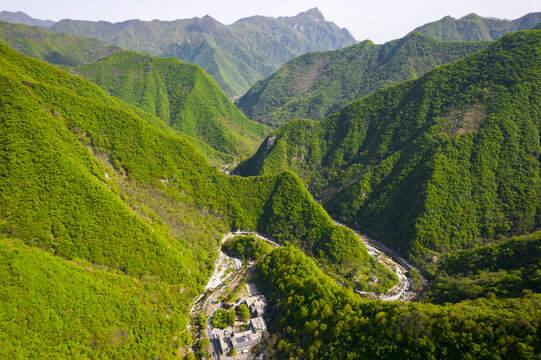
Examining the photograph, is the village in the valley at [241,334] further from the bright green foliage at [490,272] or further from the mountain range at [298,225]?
the bright green foliage at [490,272]

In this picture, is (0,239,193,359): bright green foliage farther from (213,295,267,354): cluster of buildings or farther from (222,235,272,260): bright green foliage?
(222,235,272,260): bright green foliage

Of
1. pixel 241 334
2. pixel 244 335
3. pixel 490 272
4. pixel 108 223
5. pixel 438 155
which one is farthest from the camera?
pixel 438 155

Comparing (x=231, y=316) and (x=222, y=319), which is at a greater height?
(x=231, y=316)

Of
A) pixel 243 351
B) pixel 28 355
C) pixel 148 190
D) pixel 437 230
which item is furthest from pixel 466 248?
pixel 28 355

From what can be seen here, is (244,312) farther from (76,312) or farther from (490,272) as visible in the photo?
(490,272)

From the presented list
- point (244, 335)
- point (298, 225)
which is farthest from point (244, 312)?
point (298, 225)

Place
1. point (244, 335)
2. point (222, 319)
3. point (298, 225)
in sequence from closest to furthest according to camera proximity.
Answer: point (244, 335) < point (222, 319) < point (298, 225)
